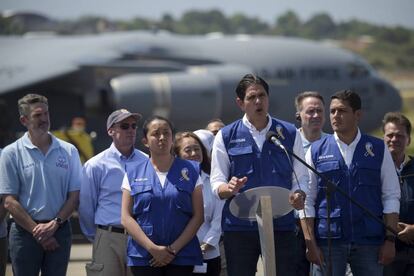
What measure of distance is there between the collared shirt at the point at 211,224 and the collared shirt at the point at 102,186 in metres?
0.57

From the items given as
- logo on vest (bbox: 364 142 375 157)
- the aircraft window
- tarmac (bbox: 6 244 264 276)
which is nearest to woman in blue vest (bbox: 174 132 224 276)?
logo on vest (bbox: 364 142 375 157)

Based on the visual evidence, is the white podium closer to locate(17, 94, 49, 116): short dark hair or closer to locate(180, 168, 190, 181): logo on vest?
locate(180, 168, 190, 181): logo on vest

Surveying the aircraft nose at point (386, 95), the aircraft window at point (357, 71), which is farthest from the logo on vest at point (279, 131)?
the aircraft nose at point (386, 95)

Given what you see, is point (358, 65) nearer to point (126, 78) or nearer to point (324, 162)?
point (126, 78)

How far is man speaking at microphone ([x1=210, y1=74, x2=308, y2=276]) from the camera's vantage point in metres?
6.77

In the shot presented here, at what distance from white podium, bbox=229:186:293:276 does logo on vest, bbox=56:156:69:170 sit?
1.65 m

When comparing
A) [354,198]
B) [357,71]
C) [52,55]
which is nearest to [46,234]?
[354,198]

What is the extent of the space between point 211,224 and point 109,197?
79 cm

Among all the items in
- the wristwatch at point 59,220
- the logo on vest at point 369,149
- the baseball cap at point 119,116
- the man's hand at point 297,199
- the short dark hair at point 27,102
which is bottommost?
the wristwatch at point 59,220

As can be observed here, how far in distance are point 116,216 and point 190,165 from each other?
983 mm

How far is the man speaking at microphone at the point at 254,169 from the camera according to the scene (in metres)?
6.77

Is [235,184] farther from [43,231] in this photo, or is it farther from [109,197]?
[43,231]

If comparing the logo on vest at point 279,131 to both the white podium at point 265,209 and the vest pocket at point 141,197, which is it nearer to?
the white podium at point 265,209

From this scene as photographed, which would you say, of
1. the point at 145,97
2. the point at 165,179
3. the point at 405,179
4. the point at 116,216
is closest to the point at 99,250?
the point at 116,216
